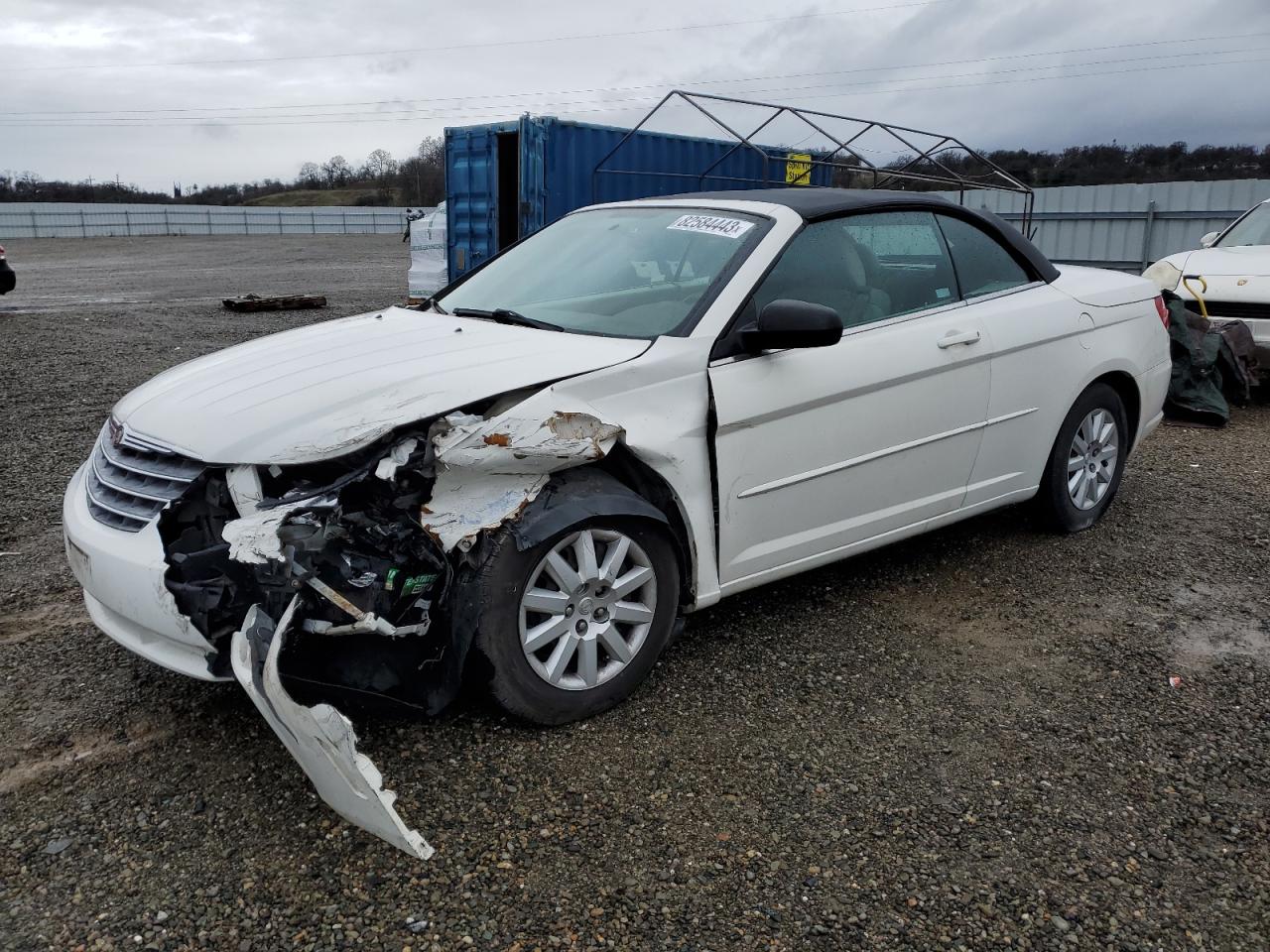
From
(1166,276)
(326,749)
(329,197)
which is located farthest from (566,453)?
(329,197)

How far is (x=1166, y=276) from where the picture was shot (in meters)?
8.72

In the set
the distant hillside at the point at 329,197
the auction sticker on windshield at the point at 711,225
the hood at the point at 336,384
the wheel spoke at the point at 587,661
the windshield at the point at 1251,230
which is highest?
the distant hillside at the point at 329,197

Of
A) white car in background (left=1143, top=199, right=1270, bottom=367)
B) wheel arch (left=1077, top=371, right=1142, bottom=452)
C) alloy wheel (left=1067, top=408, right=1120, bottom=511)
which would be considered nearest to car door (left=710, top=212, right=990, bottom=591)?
alloy wheel (left=1067, top=408, right=1120, bottom=511)

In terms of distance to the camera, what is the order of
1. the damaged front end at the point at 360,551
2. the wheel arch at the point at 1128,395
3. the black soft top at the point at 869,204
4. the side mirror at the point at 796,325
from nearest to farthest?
the damaged front end at the point at 360,551
the side mirror at the point at 796,325
the black soft top at the point at 869,204
the wheel arch at the point at 1128,395

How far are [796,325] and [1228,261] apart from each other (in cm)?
703

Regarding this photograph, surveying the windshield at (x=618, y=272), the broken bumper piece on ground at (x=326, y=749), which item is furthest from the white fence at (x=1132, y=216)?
the broken bumper piece on ground at (x=326, y=749)

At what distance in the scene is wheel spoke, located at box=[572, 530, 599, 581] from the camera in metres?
3.01

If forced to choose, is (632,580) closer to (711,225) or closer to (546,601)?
(546,601)

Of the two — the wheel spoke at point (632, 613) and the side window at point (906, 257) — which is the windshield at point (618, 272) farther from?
the wheel spoke at point (632, 613)

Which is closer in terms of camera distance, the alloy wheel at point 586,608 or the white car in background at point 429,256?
the alloy wheel at point 586,608

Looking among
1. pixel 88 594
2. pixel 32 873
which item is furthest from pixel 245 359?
pixel 32 873

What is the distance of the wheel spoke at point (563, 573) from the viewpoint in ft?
9.71

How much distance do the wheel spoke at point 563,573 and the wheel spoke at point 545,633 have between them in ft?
0.33

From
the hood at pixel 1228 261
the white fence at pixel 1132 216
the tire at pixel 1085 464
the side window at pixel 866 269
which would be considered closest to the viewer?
the side window at pixel 866 269
